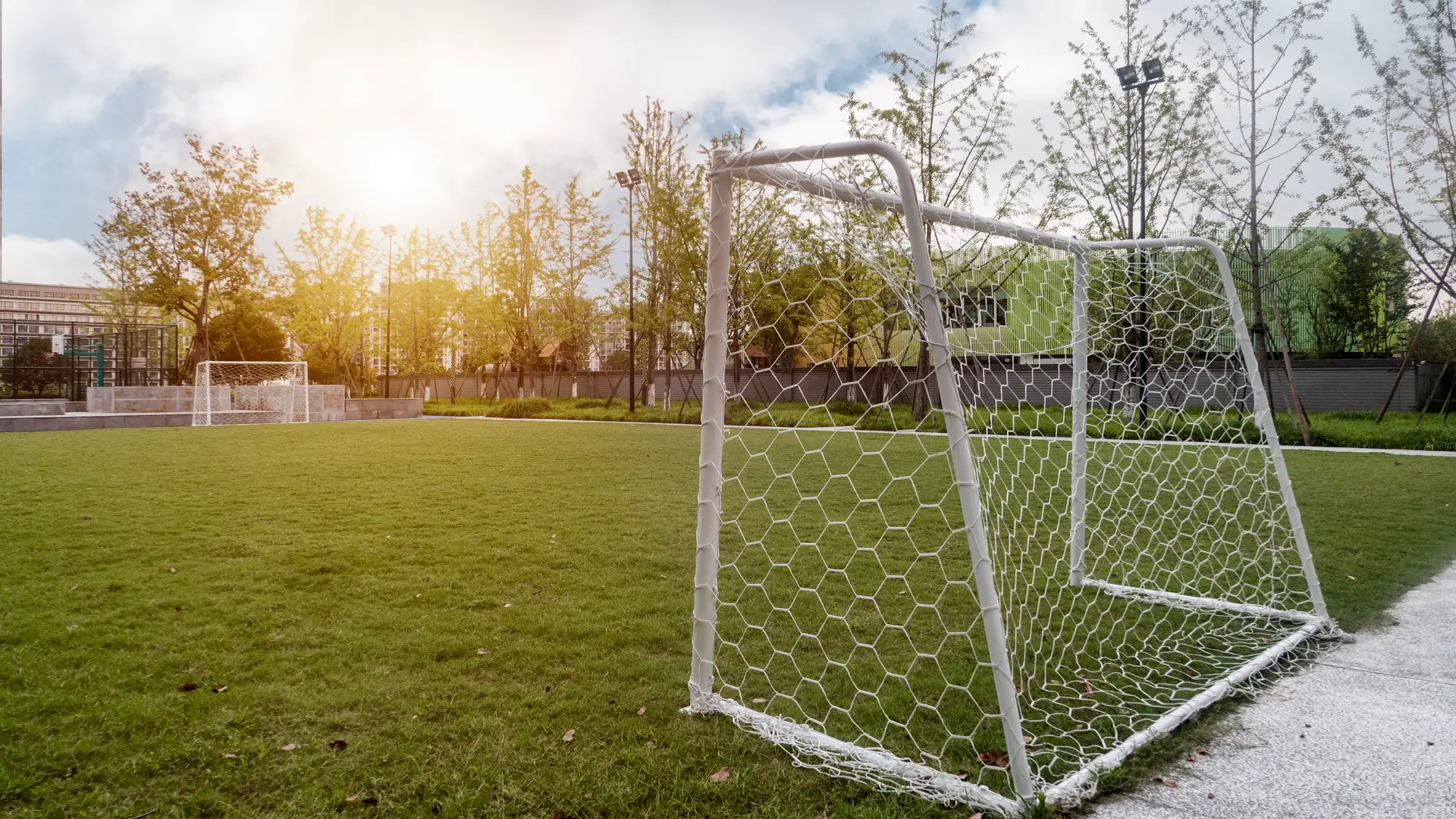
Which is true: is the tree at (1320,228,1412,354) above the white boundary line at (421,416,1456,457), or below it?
above

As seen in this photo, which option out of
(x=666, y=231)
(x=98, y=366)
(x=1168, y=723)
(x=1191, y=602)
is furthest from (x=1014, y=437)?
(x=98, y=366)

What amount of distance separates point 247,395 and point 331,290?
29.3ft

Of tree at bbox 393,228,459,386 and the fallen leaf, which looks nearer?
the fallen leaf

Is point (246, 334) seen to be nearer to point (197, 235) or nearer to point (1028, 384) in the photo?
point (197, 235)

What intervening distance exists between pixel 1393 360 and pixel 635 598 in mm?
20434

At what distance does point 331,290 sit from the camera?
94.7 ft

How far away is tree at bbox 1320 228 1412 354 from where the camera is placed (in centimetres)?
1978

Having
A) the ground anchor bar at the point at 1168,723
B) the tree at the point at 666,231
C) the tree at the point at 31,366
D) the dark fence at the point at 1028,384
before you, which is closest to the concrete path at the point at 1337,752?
the ground anchor bar at the point at 1168,723

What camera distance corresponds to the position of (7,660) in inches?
118

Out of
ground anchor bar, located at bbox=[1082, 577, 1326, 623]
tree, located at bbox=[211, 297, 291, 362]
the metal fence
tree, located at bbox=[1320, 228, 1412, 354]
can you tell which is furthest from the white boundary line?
tree, located at bbox=[1320, 228, 1412, 354]

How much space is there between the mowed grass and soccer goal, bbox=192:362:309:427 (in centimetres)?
1286

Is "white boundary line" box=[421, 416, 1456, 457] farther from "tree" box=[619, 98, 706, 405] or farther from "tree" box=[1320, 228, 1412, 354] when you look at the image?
"tree" box=[1320, 228, 1412, 354]

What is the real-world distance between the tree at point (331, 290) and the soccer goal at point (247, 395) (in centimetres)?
586

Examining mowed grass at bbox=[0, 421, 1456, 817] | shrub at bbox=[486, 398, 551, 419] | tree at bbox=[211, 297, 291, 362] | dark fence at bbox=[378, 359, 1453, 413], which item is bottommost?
mowed grass at bbox=[0, 421, 1456, 817]
